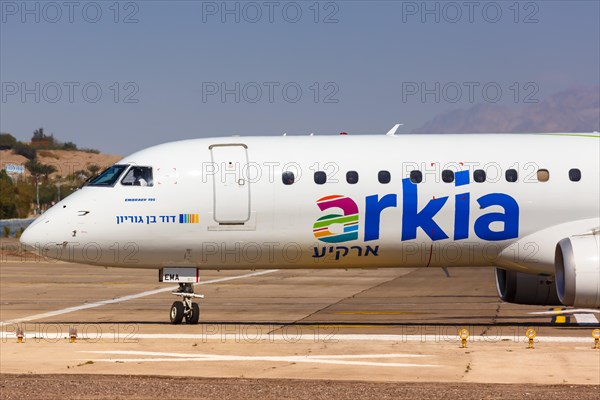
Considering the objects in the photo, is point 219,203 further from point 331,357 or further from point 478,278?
point 478,278

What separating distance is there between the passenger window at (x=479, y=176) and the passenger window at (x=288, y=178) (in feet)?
13.4

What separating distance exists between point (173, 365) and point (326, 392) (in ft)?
13.3

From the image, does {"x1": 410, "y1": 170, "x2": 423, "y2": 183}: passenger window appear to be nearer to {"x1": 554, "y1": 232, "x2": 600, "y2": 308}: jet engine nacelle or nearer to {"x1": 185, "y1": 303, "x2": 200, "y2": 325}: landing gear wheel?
{"x1": 554, "y1": 232, "x2": 600, "y2": 308}: jet engine nacelle

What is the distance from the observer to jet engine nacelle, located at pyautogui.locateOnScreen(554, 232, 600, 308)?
70.2 ft

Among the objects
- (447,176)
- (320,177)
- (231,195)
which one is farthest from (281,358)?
(447,176)

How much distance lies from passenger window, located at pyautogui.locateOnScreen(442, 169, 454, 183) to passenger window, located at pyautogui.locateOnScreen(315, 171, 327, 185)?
269 centimetres

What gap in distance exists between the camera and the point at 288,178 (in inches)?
941

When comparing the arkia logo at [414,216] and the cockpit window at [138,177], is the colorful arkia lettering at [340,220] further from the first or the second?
the cockpit window at [138,177]

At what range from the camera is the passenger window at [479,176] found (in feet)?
77.9

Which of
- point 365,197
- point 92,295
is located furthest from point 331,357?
point 92,295

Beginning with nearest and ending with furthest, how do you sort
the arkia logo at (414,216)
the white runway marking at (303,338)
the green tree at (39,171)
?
the white runway marking at (303,338)
the arkia logo at (414,216)
the green tree at (39,171)

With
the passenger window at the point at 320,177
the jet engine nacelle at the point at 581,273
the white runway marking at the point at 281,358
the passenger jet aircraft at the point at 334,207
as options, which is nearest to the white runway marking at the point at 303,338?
the jet engine nacelle at the point at 581,273

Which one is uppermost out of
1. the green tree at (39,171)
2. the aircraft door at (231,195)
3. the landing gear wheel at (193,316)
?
the green tree at (39,171)

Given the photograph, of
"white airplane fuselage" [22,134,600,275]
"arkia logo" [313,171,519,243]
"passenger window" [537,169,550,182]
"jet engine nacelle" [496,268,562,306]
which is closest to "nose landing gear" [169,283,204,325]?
"white airplane fuselage" [22,134,600,275]
